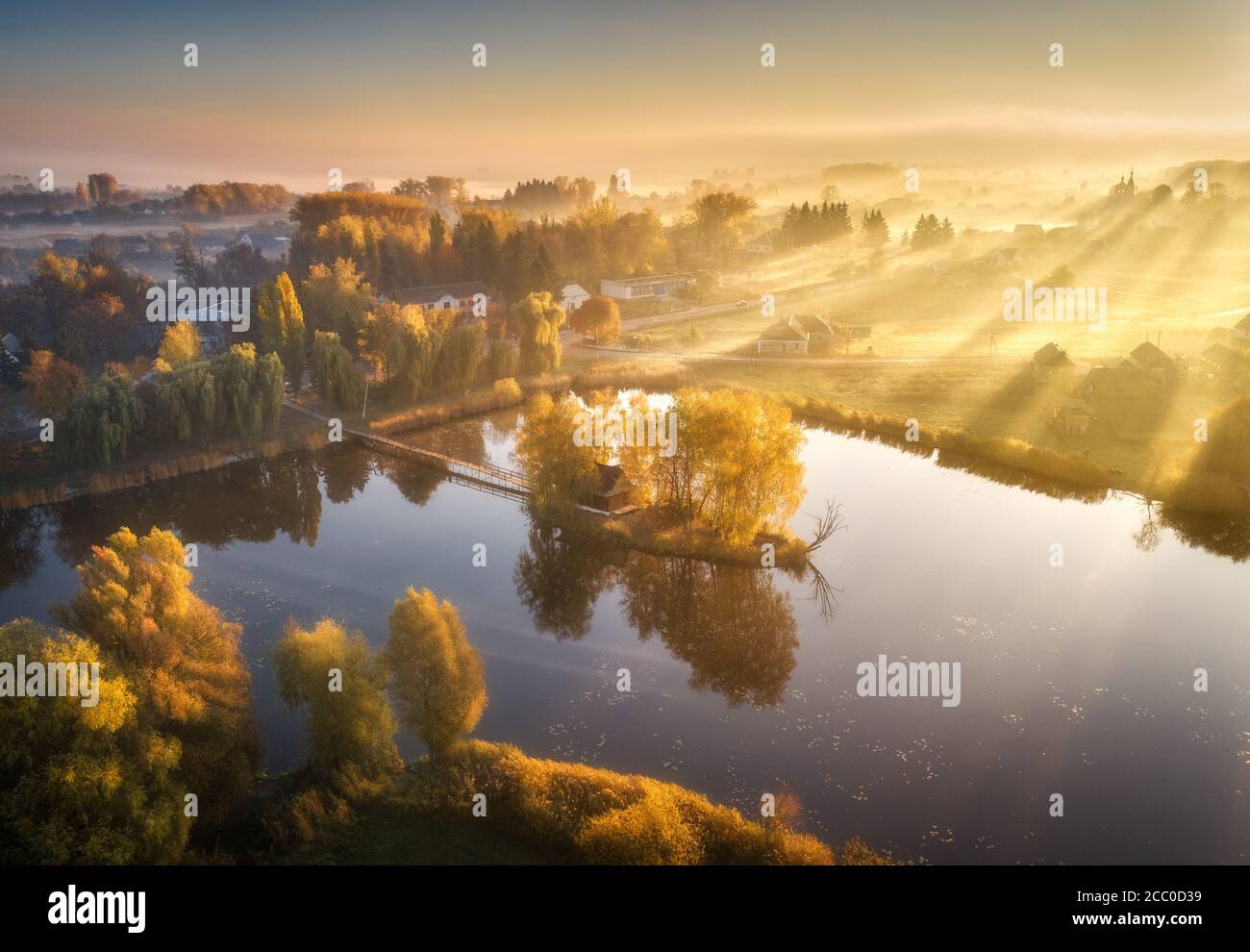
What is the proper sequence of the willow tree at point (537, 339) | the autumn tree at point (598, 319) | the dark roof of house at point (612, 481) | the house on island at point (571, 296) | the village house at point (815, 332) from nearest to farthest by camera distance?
the dark roof of house at point (612, 481)
the willow tree at point (537, 339)
the village house at point (815, 332)
the autumn tree at point (598, 319)
the house on island at point (571, 296)

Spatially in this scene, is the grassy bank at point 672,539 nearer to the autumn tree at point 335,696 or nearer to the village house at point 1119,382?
the autumn tree at point 335,696

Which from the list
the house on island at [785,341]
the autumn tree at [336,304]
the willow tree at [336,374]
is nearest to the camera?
the willow tree at [336,374]

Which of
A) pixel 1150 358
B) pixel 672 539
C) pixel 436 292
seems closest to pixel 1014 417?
pixel 1150 358

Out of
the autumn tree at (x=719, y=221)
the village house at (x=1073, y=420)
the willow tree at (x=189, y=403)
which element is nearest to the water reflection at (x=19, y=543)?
the willow tree at (x=189, y=403)

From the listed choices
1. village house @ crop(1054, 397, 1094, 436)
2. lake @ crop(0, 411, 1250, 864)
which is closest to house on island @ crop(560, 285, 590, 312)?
lake @ crop(0, 411, 1250, 864)

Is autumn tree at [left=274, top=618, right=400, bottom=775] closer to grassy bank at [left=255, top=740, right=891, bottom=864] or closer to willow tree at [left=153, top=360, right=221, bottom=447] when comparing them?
grassy bank at [left=255, top=740, right=891, bottom=864]
